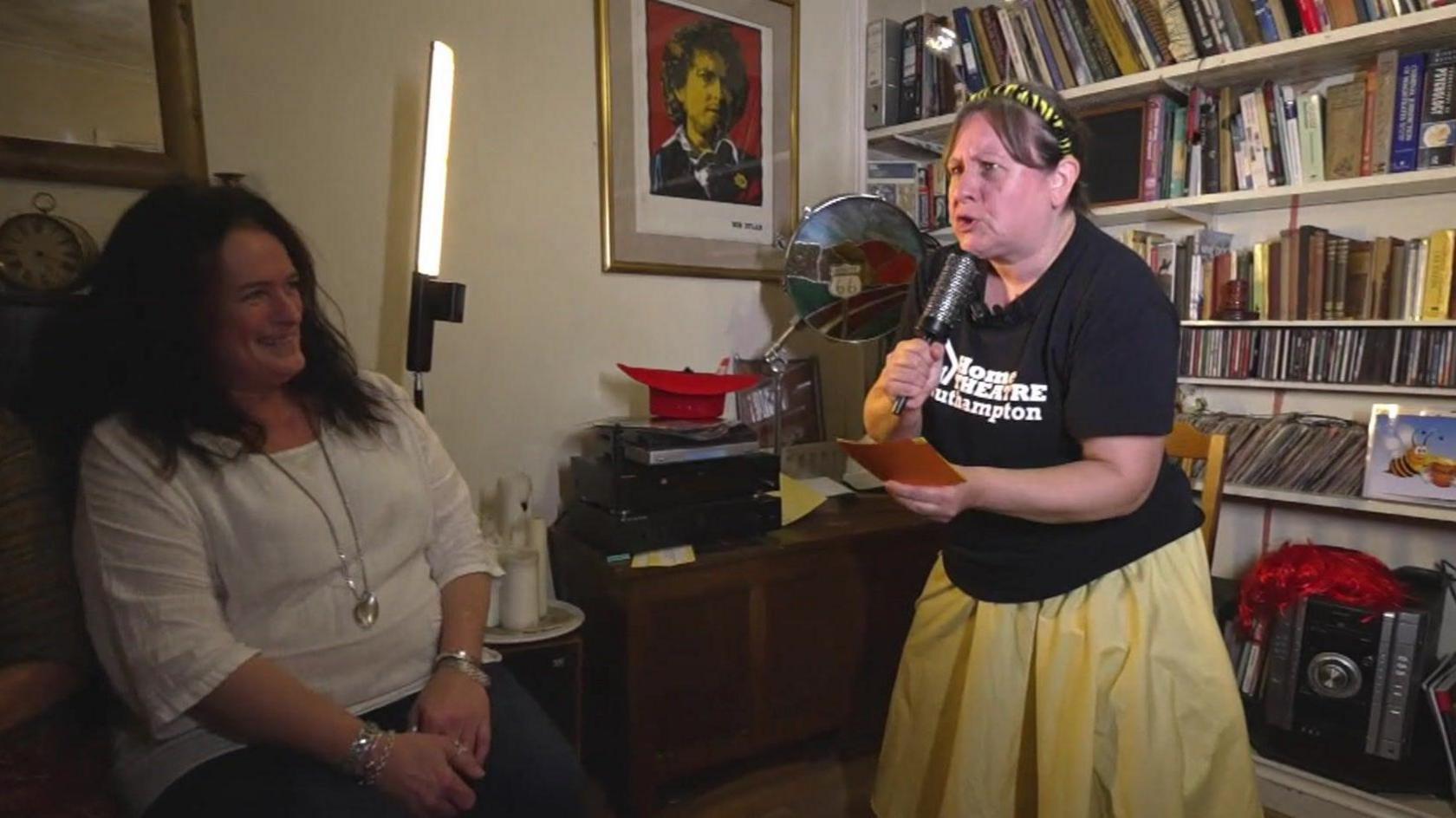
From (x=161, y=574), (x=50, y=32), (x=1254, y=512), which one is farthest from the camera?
(x=1254, y=512)

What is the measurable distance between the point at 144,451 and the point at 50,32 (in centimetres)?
92

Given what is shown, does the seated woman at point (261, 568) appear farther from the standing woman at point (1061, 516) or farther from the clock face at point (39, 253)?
the standing woman at point (1061, 516)

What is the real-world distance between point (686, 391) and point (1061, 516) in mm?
993

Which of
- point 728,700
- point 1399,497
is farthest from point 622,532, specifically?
point 1399,497

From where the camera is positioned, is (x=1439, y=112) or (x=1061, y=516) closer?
(x=1061, y=516)

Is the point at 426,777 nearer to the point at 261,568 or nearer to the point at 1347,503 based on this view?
the point at 261,568

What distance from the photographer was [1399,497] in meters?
1.69

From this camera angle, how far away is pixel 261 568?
3.44 ft

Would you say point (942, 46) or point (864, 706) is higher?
point (942, 46)

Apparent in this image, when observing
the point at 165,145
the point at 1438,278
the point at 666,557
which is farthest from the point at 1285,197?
the point at 165,145

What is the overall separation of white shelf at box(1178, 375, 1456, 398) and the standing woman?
0.97 m

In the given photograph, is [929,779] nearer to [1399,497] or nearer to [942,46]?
[1399,497]

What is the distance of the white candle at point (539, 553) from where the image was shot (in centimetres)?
161

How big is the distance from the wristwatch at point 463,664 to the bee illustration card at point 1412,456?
1.83m
